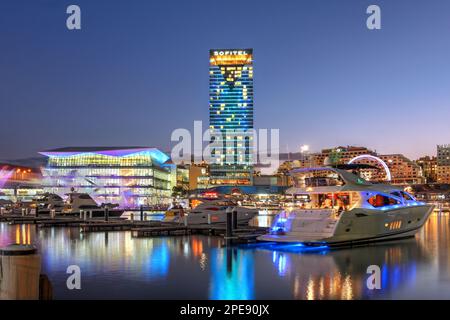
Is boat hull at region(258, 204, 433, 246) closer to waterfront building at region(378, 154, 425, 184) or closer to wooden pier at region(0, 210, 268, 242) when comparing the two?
wooden pier at region(0, 210, 268, 242)

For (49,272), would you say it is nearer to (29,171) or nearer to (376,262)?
(376,262)

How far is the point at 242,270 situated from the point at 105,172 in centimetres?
10939

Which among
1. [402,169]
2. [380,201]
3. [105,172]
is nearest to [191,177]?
[105,172]

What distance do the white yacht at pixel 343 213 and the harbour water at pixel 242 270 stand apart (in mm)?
751

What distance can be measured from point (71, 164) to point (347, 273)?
11514 cm

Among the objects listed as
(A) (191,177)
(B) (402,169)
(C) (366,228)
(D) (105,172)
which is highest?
(D) (105,172)

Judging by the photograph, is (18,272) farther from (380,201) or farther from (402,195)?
(402,195)

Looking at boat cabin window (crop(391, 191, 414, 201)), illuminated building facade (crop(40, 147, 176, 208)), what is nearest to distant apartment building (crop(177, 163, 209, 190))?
illuminated building facade (crop(40, 147, 176, 208))

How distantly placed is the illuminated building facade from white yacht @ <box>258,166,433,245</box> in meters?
97.2

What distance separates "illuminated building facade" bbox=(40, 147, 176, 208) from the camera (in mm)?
123312

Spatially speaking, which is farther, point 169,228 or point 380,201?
point 169,228

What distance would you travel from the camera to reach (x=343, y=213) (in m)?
26.2

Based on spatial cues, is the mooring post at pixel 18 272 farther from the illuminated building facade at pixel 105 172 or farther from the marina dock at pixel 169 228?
the illuminated building facade at pixel 105 172
